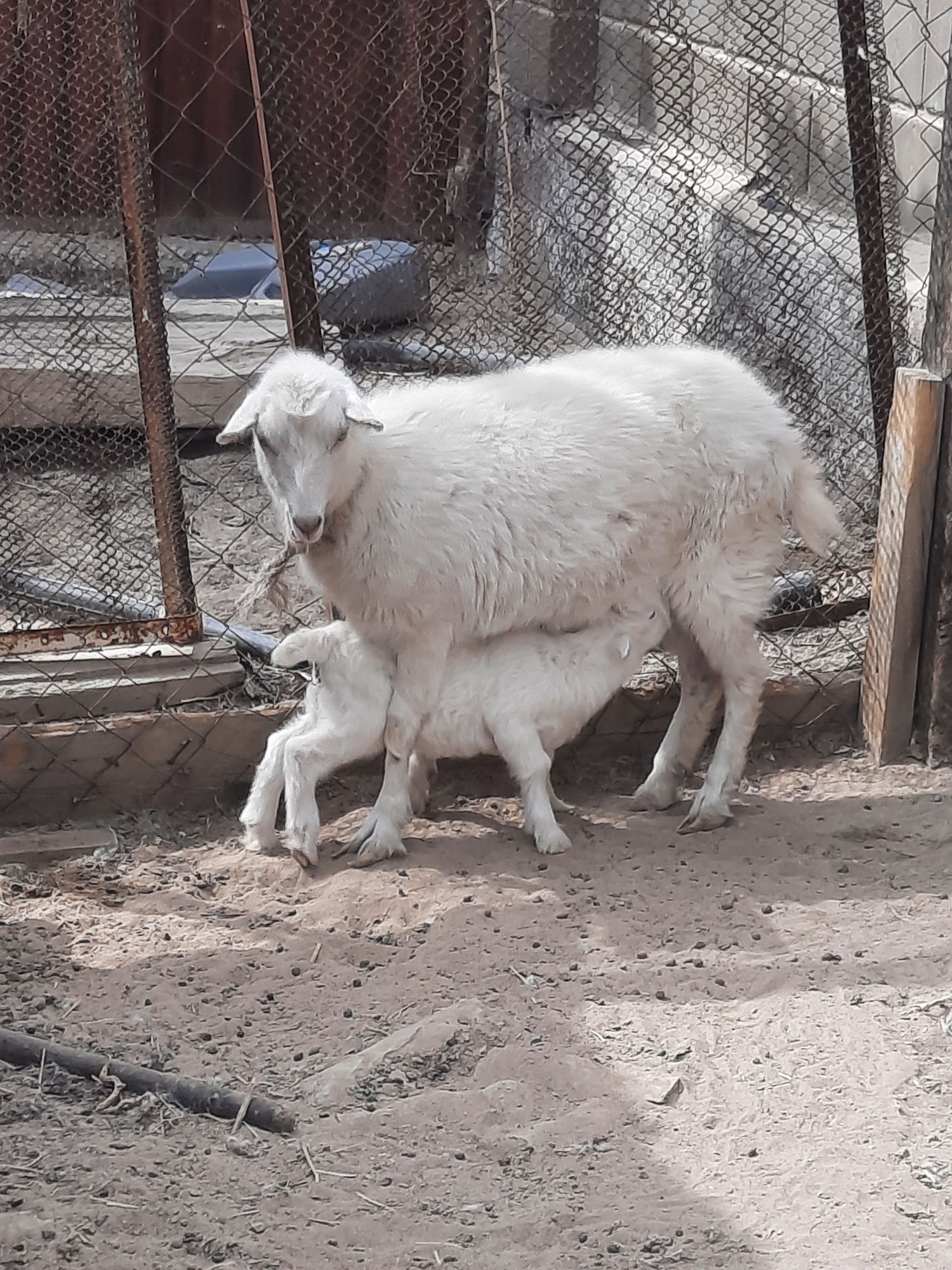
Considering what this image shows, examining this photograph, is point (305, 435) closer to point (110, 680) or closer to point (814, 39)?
point (110, 680)

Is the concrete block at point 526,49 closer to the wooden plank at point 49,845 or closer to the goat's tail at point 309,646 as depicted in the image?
the goat's tail at point 309,646

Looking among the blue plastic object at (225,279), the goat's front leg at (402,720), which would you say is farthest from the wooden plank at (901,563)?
the blue plastic object at (225,279)

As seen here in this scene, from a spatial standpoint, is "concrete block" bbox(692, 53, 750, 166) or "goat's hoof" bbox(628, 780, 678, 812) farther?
"concrete block" bbox(692, 53, 750, 166)

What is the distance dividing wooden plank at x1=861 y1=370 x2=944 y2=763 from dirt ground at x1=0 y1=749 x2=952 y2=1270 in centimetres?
18

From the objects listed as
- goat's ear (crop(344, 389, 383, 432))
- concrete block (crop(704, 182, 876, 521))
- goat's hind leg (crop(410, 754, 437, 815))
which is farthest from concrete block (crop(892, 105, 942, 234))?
goat's hind leg (crop(410, 754, 437, 815))

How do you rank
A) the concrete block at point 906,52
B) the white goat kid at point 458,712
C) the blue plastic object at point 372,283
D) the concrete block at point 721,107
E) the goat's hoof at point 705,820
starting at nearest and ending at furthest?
1. the white goat kid at point 458,712
2. the goat's hoof at point 705,820
3. the blue plastic object at point 372,283
4. the concrete block at point 721,107
5. the concrete block at point 906,52

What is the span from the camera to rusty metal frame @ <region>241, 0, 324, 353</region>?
4.57 meters

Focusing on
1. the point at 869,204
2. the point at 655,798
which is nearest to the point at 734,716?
the point at 655,798

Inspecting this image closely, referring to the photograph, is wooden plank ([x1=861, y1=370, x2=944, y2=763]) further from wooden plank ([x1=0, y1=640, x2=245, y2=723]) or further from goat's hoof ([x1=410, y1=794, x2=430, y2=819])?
wooden plank ([x1=0, y1=640, x2=245, y2=723])

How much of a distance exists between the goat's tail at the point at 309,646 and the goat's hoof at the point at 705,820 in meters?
1.24

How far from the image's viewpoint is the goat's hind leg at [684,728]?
5.02 m

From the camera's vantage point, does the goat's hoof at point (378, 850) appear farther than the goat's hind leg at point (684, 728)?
No

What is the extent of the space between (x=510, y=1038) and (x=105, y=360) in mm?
4058

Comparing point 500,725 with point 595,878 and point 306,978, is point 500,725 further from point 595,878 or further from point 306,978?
point 306,978
